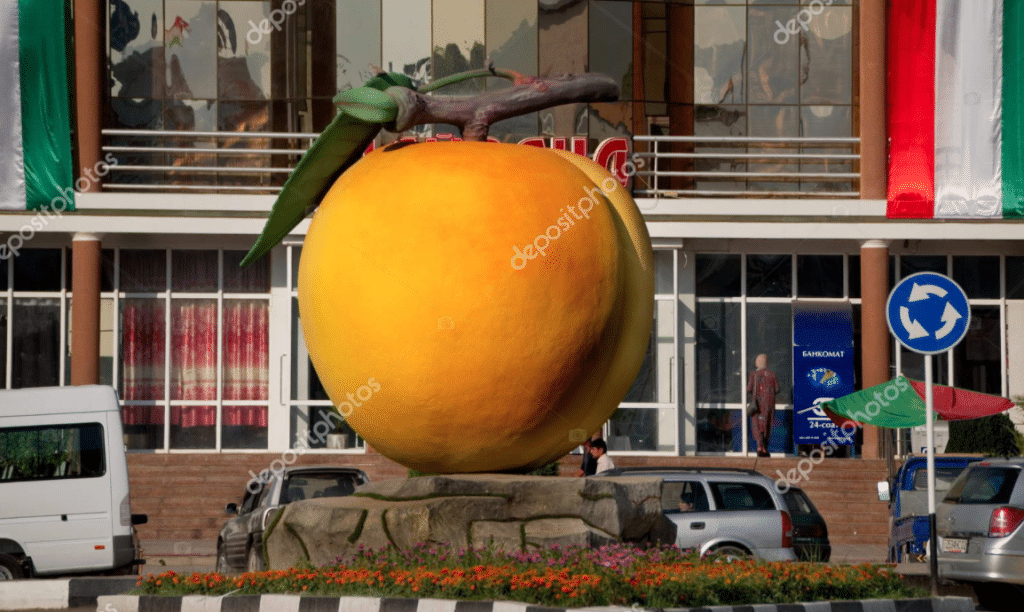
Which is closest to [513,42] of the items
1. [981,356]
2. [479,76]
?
[981,356]

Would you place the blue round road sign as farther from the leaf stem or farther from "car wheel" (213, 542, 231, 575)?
"car wheel" (213, 542, 231, 575)

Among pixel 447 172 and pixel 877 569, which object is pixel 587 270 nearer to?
pixel 447 172

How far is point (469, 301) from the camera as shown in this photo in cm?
945

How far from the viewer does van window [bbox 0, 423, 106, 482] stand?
1711cm

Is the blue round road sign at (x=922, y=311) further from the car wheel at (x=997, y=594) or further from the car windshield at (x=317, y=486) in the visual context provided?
the car windshield at (x=317, y=486)

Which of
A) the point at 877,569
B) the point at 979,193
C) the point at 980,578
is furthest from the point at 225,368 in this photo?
the point at 877,569

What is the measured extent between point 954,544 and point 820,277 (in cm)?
1410

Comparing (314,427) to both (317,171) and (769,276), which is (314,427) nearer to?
(769,276)

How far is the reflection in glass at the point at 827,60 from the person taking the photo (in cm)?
2927

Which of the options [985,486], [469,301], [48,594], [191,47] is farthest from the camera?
[191,47]

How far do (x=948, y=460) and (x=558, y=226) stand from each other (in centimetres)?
1091

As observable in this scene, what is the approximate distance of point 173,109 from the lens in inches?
1128

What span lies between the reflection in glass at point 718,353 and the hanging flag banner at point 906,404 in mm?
7380

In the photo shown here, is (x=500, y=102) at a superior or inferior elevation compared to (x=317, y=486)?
superior
